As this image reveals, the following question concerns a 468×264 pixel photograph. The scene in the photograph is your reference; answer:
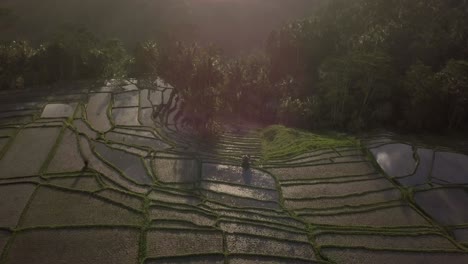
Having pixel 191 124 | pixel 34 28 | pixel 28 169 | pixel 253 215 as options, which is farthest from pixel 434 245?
pixel 34 28

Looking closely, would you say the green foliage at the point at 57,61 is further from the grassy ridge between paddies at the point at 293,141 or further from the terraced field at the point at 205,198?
the grassy ridge between paddies at the point at 293,141

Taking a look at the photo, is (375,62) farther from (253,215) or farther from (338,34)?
(253,215)

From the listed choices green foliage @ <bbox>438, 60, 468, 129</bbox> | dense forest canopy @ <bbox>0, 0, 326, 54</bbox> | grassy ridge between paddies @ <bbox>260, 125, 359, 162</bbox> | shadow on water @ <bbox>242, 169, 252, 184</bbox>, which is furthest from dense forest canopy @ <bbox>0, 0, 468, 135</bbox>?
dense forest canopy @ <bbox>0, 0, 326, 54</bbox>

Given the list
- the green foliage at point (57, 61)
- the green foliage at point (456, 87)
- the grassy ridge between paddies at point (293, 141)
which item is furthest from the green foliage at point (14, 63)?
the green foliage at point (456, 87)

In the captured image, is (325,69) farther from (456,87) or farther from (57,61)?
(57,61)

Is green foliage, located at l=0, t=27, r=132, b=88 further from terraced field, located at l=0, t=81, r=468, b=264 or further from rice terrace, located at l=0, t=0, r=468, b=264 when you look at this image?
terraced field, located at l=0, t=81, r=468, b=264
